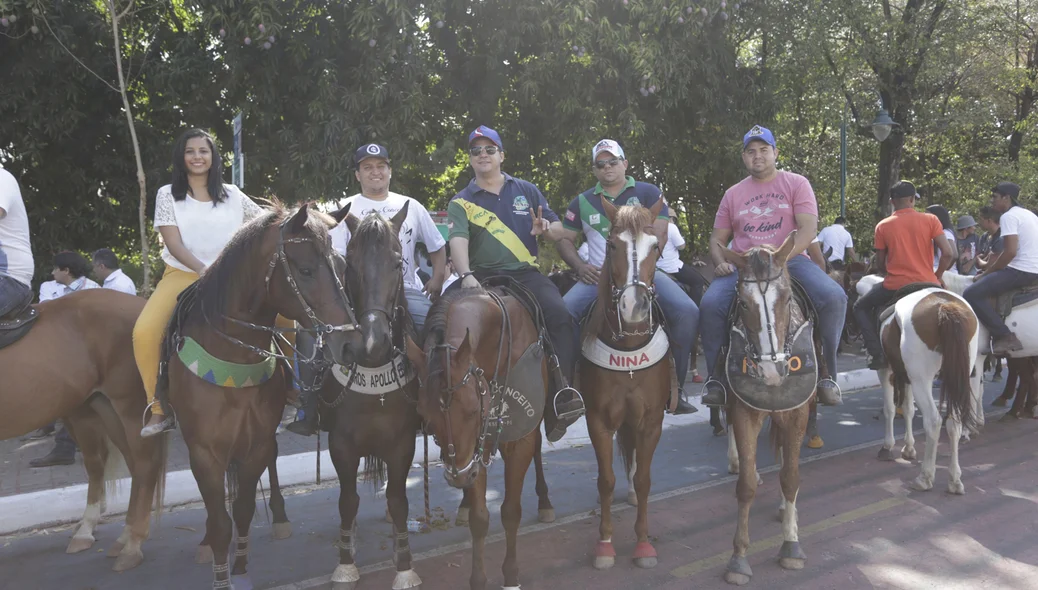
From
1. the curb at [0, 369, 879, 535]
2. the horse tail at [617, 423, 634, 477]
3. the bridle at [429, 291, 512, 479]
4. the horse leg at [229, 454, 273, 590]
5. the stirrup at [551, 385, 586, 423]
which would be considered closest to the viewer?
the bridle at [429, 291, 512, 479]

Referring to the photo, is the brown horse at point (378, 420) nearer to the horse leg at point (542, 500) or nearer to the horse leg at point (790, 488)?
the horse leg at point (542, 500)

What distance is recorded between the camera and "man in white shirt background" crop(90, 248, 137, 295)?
8.56 meters

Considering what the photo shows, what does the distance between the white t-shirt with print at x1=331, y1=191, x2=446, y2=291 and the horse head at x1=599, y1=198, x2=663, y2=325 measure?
1339mm

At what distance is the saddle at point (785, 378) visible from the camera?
4.77 metres

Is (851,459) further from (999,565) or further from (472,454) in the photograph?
(472,454)

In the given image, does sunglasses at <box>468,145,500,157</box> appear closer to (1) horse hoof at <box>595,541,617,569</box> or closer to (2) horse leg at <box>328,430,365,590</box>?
(2) horse leg at <box>328,430,365,590</box>

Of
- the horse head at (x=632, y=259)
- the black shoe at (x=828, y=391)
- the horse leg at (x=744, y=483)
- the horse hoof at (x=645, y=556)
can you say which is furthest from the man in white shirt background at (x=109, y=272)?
the black shoe at (x=828, y=391)

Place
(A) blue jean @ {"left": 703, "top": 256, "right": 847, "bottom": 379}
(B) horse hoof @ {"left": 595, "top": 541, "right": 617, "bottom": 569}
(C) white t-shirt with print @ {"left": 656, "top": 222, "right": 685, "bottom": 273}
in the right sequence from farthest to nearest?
1. (C) white t-shirt with print @ {"left": 656, "top": 222, "right": 685, "bottom": 273}
2. (A) blue jean @ {"left": 703, "top": 256, "right": 847, "bottom": 379}
3. (B) horse hoof @ {"left": 595, "top": 541, "right": 617, "bottom": 569}

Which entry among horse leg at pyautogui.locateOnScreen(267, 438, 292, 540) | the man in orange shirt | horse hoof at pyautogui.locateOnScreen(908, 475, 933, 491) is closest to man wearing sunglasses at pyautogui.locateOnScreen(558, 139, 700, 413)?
horse hoof at pyautogui.locateOnScreen(908, 475, 933, 491)

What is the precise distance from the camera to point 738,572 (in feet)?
14.8

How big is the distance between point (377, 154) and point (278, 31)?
5988mm

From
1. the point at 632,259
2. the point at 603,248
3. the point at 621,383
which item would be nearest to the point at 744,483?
the point at 621,383

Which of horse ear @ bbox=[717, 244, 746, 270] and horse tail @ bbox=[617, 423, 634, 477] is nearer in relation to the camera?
horse ear @ bbox=[717, 244, 746, 270]

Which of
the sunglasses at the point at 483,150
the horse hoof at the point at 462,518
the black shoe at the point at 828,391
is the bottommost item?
the horse hoof at the point at 462,518
